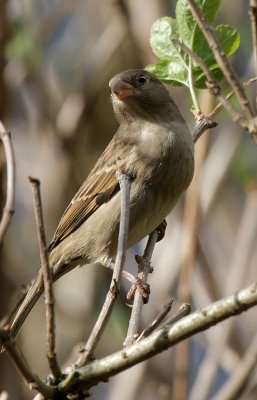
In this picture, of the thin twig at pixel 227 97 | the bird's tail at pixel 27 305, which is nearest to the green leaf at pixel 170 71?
the thin twig at pixel 227 97

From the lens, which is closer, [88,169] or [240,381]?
[240,381]

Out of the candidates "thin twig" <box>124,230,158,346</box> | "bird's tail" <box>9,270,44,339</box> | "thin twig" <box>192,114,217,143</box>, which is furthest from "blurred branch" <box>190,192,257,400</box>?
"thin twig" <box>192,114,217,143</box>

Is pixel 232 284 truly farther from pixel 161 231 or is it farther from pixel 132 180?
pixel 132 180

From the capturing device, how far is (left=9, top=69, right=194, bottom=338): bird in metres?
4.37

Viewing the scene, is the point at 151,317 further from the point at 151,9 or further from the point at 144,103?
the point at 151,9

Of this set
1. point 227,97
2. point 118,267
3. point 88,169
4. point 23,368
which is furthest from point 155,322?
point 88,169

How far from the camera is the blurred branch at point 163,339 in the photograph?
208cm

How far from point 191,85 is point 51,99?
3478 millimetres

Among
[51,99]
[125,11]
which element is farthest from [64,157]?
[125,11]

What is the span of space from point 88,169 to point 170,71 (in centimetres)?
376

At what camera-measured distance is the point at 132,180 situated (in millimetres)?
4379

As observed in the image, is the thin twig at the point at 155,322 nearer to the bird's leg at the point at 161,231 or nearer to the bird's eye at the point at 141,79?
the bird's leg at the point at 161,231

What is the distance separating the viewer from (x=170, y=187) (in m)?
4.36

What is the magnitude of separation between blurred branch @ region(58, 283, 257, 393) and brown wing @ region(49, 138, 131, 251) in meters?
2.31
